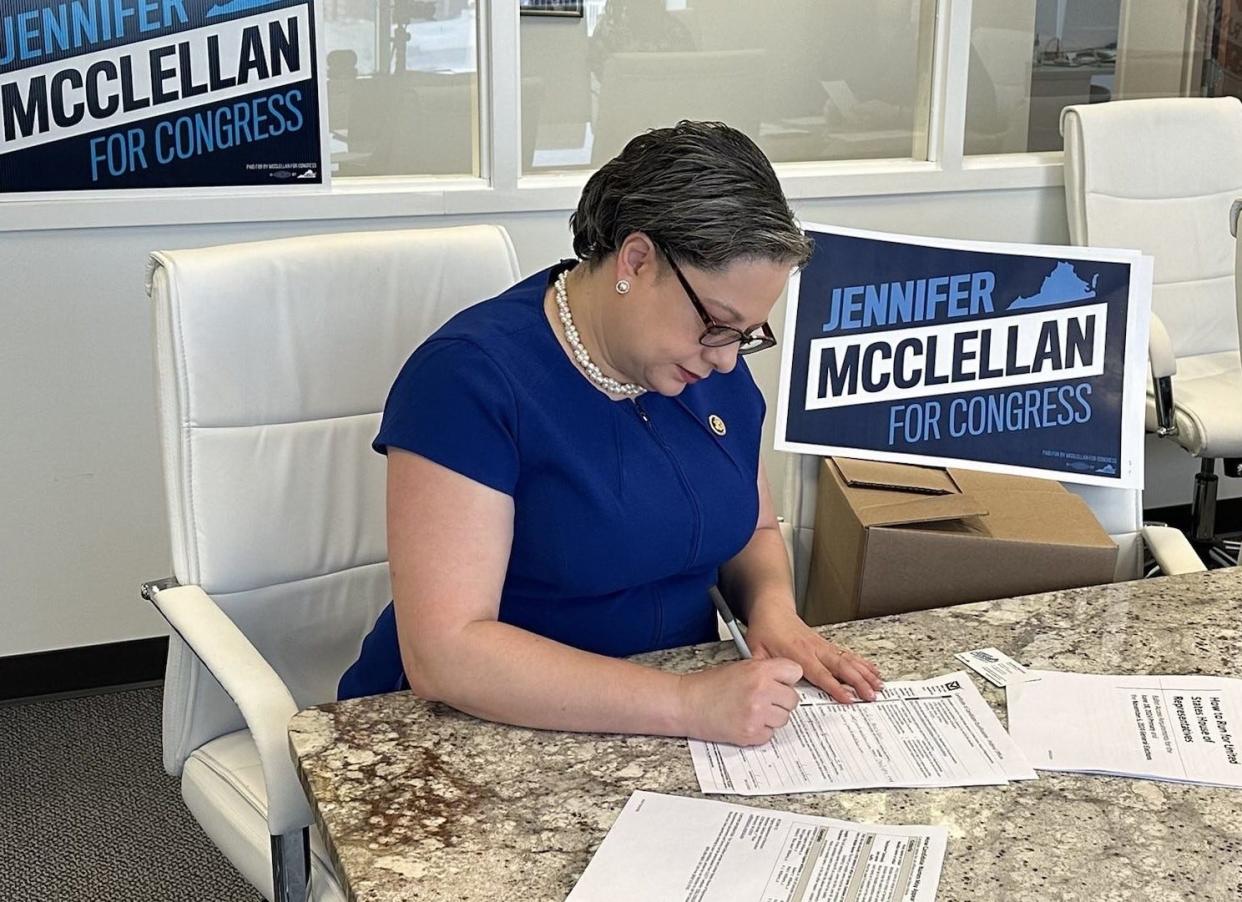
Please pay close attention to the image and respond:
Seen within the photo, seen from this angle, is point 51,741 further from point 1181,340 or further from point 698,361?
point 1181,340

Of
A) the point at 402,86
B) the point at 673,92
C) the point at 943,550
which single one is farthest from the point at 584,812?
the point at 673,92

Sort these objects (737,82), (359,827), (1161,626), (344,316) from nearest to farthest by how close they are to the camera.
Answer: (359,827)
(1161,626)
(344,316)
(737,82)

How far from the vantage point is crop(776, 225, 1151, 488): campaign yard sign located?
191 centimetres

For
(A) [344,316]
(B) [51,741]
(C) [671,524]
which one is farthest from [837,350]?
(B) [51,741]

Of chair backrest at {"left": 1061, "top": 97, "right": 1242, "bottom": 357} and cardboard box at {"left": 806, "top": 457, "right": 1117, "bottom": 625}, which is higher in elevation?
chair backrest at {"left": 1061, "top": 97, "right": 1242, "bottom": 357}

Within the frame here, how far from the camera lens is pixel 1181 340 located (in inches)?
132

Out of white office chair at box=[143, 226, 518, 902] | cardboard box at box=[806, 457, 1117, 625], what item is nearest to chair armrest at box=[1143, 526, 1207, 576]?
cardboard box at box=[806, 457, 1117, 625]

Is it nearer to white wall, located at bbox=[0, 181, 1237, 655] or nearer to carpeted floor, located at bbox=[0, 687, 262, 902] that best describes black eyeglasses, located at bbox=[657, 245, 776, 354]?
carpeted floor, located at bbox=[0, 687, 262, 902]

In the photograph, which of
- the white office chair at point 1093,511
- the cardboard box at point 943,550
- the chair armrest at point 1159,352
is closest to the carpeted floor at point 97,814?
the white office chair at point 1093,511

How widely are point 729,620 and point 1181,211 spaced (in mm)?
2244

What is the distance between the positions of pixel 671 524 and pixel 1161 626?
560 millimetres

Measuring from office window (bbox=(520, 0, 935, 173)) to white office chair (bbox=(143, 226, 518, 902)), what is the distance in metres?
1.30

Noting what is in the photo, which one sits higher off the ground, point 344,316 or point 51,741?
point 344,316

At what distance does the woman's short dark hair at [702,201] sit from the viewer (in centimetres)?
136
